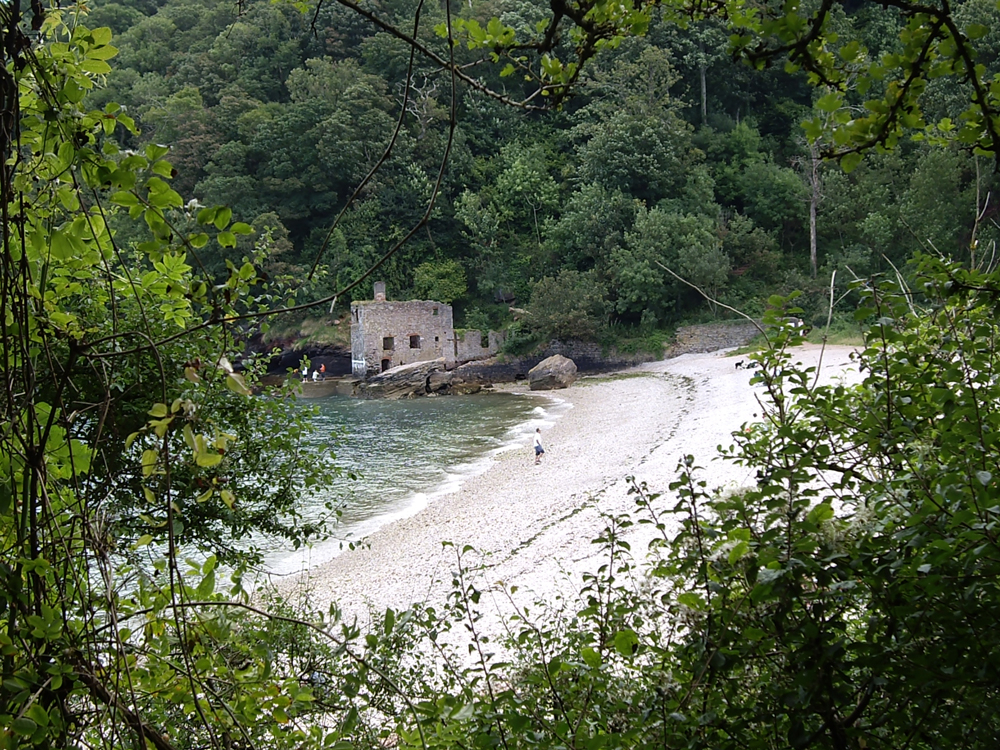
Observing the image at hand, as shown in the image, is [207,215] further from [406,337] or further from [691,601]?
[406,337]

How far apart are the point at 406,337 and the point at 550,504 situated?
2591 cm

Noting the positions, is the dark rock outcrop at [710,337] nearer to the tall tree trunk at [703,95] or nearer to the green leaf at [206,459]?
the tall tree trunk at [703,95]

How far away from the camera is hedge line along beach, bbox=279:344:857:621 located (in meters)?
8.77

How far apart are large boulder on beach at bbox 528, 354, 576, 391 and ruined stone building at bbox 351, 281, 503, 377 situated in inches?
246

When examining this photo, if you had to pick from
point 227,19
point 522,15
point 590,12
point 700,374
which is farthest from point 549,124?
point 590,12

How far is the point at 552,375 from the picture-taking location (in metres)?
31.5

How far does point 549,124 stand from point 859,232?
68.0ft

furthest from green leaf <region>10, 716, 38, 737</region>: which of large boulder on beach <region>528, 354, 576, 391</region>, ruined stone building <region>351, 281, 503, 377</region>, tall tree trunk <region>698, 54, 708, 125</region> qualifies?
tall tree trunk <region>698, 54, 708, 125</region>

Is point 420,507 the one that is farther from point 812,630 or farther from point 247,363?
point 812,630

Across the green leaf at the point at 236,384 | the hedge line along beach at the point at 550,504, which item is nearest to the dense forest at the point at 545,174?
the hedge line along beach at the point at 550,504

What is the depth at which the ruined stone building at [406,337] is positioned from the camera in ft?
121

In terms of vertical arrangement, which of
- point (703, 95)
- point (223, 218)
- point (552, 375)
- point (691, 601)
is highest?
point (703, 95)

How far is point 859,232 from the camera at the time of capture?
33.6 meters

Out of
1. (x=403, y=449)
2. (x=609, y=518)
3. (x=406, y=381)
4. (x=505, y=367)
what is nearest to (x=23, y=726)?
(x=609, y=518)
